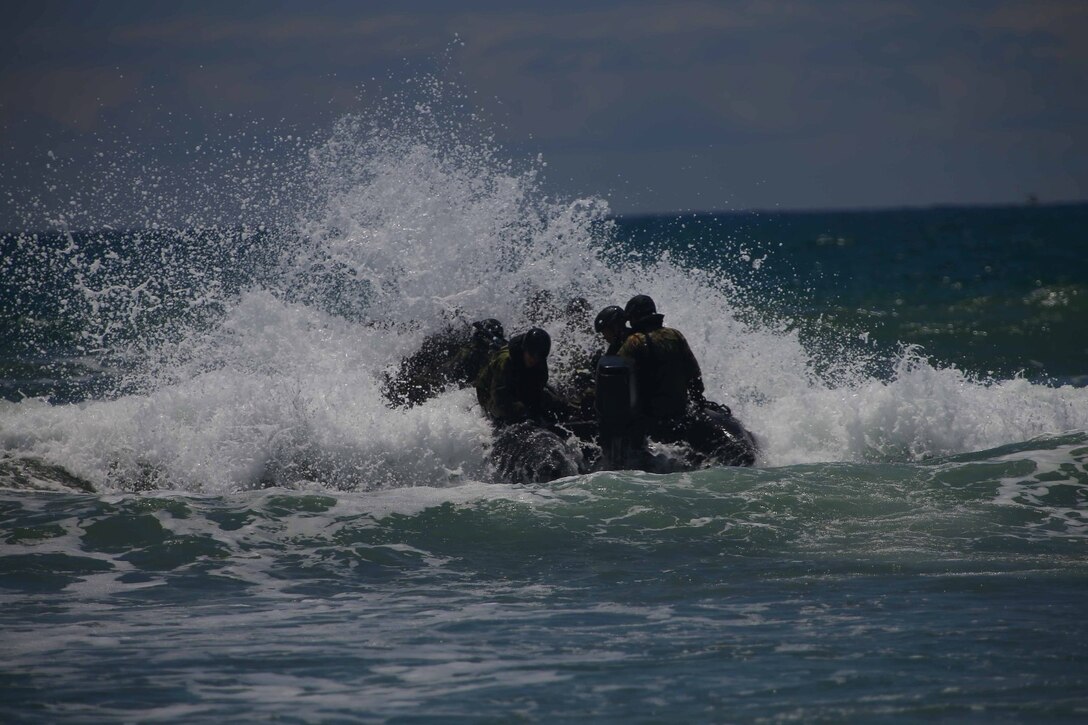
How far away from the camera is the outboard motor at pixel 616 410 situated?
10422 millimetres

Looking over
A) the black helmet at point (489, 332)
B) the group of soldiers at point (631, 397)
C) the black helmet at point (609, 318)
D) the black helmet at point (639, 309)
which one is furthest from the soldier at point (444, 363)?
the black helmet at point (639, 309)

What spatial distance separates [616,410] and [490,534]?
203 centimetres

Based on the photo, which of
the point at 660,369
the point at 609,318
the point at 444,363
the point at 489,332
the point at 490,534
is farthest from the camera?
the point at 444,363

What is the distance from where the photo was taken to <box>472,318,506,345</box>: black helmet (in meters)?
12.1

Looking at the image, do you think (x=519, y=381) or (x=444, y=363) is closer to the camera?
(x=519, y=381)

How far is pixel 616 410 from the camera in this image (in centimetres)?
1054

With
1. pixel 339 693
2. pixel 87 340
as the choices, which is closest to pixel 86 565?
pixel 339 693

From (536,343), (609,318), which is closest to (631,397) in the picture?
(609,318)

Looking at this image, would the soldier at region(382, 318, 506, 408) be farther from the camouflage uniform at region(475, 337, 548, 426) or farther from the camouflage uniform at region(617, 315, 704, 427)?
the camouflage uniform at region(617, 315, 704, 427)

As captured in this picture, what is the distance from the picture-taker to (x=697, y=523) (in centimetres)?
897

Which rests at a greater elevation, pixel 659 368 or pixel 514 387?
pixel 659 368

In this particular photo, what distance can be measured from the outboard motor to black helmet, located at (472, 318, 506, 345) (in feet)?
5.64

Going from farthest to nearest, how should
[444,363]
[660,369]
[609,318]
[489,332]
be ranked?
[444,363] < [489,332] < [609,318] < [660,369]

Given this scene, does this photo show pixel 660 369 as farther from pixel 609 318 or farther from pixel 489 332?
pixel 489 332
